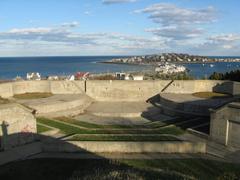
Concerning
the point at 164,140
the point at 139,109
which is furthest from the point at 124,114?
the point at 164,140

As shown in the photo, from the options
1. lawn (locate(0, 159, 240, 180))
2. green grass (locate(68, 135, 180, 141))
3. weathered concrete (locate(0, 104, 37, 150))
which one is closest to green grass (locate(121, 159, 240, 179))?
lawn (locate(0, 159, 240, 180))

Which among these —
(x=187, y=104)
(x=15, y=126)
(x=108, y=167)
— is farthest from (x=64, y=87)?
(x=108, y=167)

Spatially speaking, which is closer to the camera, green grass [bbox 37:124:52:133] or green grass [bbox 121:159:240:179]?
green grass [bbox 121:159:240:179]

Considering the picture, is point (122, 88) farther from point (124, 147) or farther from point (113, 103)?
point (124, 147)

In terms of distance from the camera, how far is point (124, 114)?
2830 cm

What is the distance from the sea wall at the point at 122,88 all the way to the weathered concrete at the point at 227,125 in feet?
44.4

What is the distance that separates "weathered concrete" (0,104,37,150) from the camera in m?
18.8

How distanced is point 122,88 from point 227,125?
15.8 metres

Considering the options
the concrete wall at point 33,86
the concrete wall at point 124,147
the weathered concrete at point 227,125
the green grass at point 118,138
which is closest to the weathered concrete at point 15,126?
the concrete wall at point 124,147

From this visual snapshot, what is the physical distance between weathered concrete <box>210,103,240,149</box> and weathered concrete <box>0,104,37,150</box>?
11261 mm

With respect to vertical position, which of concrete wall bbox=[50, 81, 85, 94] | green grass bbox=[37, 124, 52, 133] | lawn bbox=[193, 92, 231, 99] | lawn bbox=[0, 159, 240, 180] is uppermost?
concrete wall bbox=[50, 81, 85, 94]

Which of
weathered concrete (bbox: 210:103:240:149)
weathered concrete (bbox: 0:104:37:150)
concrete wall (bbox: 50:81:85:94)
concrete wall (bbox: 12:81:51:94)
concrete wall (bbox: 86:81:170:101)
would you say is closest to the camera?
weathered concrete (bbox: 0:104:37:150)

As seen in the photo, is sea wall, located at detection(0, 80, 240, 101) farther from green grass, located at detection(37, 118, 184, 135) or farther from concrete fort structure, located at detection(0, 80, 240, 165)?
green grass, located at detection(37, 118, 184, 135)

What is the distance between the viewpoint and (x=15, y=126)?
766 inches
